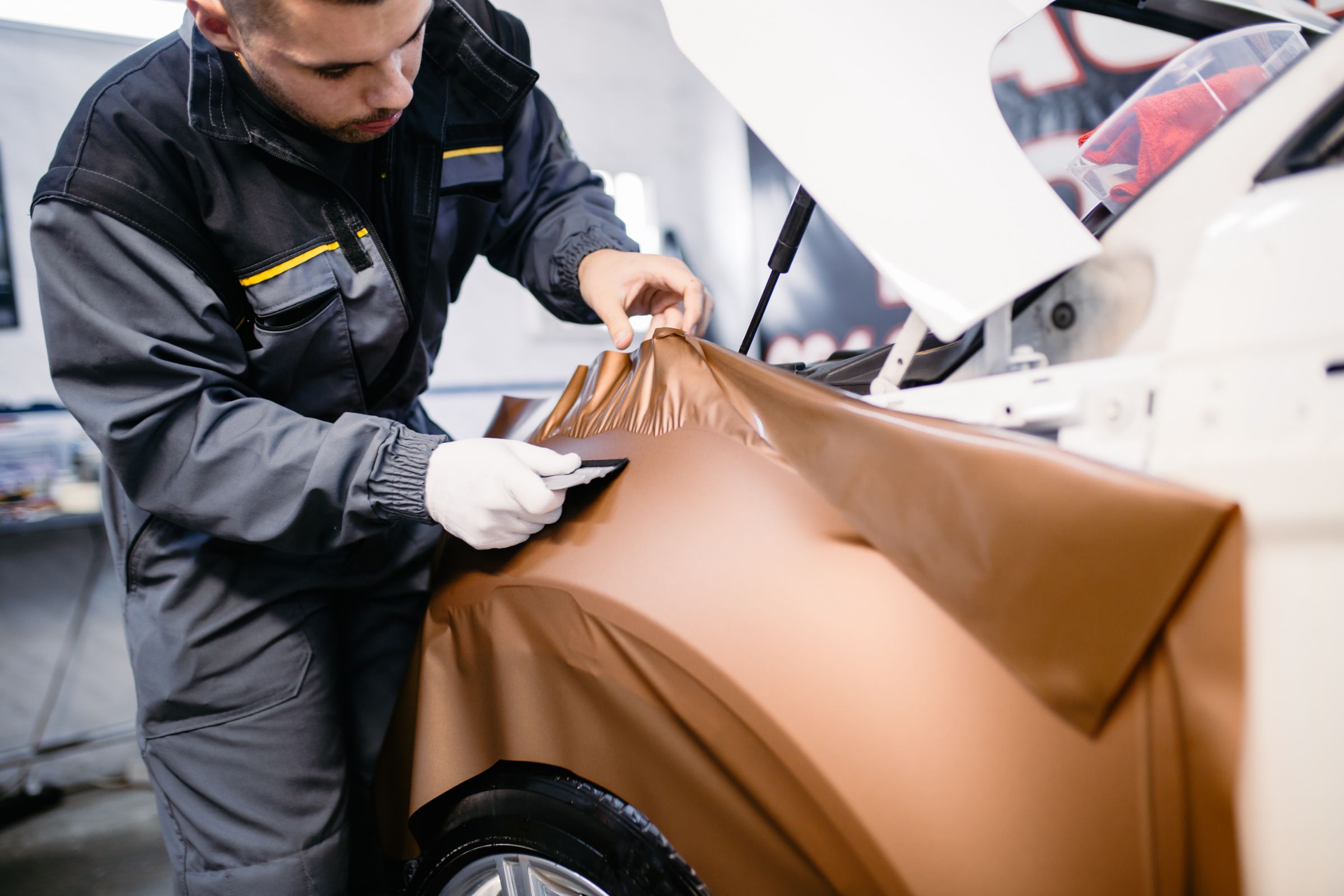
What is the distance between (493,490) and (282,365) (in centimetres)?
41

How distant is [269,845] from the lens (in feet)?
3.13

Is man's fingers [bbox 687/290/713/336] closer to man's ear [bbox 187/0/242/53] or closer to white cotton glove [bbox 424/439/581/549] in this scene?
white cotton glove [bbox 424/439/581/549]

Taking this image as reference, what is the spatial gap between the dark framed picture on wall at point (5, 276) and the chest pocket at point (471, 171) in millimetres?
2535

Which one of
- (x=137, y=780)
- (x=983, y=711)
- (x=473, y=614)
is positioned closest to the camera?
(x=983, y=711)

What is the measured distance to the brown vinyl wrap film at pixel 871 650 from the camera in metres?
0.48

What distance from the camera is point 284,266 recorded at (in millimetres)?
939

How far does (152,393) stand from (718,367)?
637mm

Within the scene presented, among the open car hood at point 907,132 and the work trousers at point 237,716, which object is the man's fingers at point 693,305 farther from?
the work trousers at point 237,716

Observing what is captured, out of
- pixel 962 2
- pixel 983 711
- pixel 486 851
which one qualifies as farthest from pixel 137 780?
pixel 962 2

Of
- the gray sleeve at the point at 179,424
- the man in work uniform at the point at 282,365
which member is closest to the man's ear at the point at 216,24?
the man in work uniform at the point at 282,365

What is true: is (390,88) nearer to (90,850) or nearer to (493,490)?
(493,490)

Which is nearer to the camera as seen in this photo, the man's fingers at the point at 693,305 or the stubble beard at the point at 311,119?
the stubble beard at the point at 311,119

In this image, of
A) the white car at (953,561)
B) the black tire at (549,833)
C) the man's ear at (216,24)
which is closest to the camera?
the white car at (953,561)

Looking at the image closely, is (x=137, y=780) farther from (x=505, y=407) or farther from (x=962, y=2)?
(x=962, y=2)
